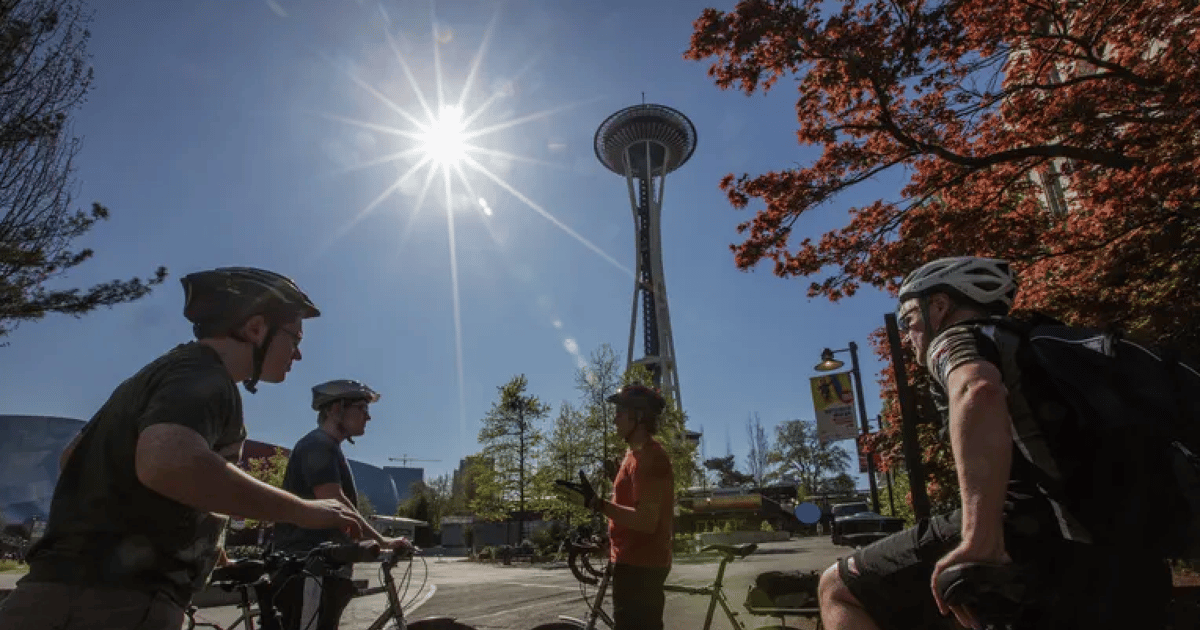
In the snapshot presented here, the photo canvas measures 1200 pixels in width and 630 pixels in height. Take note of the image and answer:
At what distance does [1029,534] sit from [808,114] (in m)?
7.14

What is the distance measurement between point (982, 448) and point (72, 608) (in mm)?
2270

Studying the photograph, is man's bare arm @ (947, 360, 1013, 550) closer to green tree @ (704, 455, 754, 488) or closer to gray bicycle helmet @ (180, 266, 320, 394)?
gray bicycle helmet @ (180, 266, 320, 394)

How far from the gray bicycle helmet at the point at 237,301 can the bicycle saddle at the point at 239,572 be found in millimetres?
976

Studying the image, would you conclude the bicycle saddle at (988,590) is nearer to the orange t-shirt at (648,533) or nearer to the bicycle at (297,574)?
the orange t-shirt at (648,533)

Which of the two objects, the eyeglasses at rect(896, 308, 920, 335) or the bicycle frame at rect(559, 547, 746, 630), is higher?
the eyeglasses at rect(896, 308, 920, 335)

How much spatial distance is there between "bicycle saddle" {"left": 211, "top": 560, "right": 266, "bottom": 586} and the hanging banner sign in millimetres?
20804

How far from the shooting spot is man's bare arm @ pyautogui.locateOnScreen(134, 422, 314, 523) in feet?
4.73

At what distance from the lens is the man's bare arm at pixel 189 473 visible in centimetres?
144

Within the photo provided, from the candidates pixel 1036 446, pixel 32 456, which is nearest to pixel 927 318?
pixel 1036 446

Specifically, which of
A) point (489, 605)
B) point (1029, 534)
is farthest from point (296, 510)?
point (489, 605)

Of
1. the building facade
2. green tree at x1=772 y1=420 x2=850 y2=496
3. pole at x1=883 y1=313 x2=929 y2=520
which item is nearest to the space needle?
green tree at x1=772 y1=420 x2=850 y2=496

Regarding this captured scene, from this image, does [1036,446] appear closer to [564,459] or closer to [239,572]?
[239,572]

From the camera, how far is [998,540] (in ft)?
4.66

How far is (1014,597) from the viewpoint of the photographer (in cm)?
140
